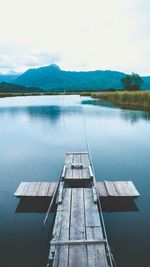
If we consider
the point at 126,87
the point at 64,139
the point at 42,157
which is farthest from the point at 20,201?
the point at 126,87

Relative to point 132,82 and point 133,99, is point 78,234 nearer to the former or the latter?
point 133,99

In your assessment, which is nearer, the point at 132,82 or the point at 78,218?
the point at 78,218

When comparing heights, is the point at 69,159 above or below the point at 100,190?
above

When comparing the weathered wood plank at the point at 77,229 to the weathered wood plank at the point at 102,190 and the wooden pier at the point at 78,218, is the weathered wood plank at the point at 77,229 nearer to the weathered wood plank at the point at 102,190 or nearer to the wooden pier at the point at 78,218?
the wooden pier at the point at 78,218

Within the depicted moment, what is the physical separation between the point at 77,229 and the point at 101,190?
3.07m

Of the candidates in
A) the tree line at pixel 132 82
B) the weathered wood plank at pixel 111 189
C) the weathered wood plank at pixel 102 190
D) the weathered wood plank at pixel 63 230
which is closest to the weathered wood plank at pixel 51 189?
the weathered wood plank at pixel 63 230

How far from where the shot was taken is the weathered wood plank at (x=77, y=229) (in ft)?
15.5

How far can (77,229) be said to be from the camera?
18.9 ft

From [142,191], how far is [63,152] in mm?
7140

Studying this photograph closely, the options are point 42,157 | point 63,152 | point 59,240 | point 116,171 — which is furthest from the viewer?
point 63,152

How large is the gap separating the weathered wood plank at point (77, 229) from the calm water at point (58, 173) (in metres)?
0.98

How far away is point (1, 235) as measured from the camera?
6.58 metres

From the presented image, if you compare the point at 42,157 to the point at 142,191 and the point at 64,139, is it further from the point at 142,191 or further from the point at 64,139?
the point at 142,191

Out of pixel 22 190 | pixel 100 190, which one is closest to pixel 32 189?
pixel 22 190
